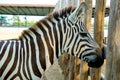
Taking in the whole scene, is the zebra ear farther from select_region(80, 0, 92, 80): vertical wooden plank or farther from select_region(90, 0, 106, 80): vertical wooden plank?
select_region(80, 0, 92, 80): vertical wooden plank

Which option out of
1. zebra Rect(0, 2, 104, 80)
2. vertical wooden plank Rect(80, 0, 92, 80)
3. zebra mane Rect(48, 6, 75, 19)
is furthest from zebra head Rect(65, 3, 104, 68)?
vertical wooden plank Rect(80, 0, 92, 80)

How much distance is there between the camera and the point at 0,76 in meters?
3.37

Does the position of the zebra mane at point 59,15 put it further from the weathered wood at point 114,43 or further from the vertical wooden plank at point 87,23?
the weathered wood at point 114,43

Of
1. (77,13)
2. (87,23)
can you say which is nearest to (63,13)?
(77,13)

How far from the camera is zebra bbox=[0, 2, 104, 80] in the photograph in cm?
336

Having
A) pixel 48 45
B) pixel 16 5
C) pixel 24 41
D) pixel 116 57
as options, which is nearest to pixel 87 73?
pixel 48 45

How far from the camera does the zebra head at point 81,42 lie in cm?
286

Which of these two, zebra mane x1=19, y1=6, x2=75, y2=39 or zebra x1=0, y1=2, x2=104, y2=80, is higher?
zebra mane x1=19, y1=6, x2=75, y2=39

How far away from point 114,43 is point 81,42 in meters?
1.08

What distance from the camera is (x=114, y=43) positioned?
2.04 m

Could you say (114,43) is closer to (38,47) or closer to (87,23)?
(38,47)

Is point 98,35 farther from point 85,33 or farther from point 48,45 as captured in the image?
point 48,45

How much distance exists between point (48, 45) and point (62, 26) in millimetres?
317

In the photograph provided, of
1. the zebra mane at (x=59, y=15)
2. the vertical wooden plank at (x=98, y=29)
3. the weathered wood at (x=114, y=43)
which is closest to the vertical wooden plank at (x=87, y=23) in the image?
the zebra mane at (x=59, y=15)
